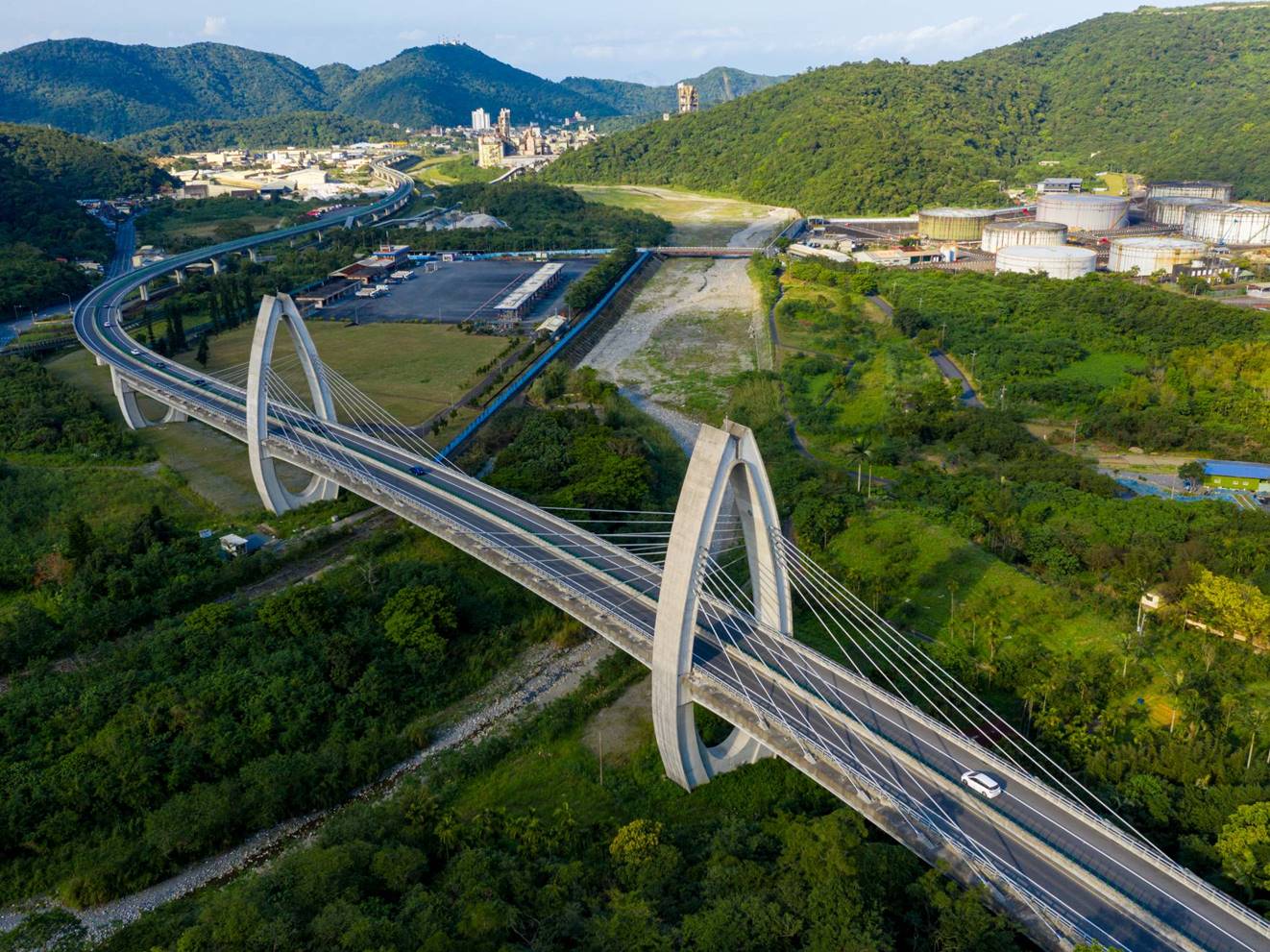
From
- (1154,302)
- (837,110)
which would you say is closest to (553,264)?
(1154,302)

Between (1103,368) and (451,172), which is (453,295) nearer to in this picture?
(1103,368)

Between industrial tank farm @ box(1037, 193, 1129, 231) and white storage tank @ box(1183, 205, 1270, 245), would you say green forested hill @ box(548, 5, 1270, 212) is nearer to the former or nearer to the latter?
industrial tank farm @ box(1037, 193, 1129, 231)

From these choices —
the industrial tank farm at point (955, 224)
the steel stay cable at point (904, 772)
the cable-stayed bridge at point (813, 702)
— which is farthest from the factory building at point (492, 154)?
the steel stay cable at point (904, 772)

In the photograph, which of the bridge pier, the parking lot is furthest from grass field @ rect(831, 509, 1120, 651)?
the parking lot

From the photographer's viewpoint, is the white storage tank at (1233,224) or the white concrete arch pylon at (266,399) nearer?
the white concrete arch pylon at (266,399)

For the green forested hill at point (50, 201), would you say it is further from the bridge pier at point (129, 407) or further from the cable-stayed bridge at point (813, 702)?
the cable-stayed bridge at point (813, 702)

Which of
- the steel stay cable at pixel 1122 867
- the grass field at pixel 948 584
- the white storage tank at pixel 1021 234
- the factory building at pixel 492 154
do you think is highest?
the factory building at pixel 492 154

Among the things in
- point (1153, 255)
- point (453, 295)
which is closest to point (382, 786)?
point (453, 295)
